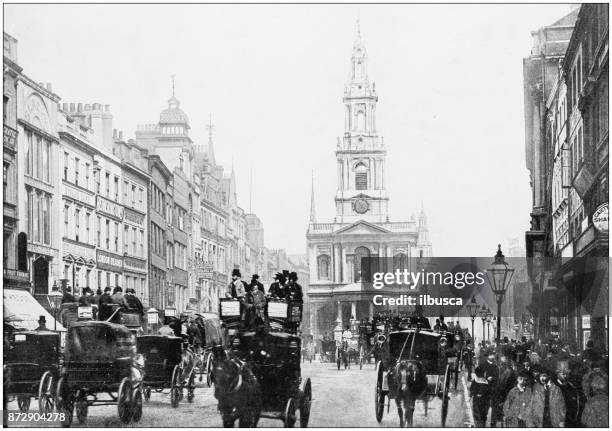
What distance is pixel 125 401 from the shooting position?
17000 mm

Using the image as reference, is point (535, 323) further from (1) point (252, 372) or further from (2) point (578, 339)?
(1) point (252, 372)

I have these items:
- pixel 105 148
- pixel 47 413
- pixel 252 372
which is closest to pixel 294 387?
pixel 252 372

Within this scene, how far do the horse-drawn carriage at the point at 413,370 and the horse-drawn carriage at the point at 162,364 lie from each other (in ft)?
11.2

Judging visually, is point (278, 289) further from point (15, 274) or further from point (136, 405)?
point (15, 274)

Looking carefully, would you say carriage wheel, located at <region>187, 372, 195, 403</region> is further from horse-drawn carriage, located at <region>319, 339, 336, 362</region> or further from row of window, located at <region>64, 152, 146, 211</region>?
row of window, located at <region>64, 152, 146, 211</region>

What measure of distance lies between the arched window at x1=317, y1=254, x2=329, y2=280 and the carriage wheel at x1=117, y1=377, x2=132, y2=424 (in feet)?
16.8

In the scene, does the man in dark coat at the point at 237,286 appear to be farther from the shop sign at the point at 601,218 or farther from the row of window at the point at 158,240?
the shop sign at the point at 601,218

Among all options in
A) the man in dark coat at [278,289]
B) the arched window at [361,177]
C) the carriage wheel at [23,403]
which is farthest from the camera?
the arched window at [361,177]

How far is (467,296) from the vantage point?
18.7m

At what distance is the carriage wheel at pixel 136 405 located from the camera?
1723 centimetres

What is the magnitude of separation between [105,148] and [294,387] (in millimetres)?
7538

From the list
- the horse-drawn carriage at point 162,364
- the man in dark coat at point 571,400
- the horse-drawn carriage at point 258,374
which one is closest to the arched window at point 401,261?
the horse-drawn carriage at point 258,374

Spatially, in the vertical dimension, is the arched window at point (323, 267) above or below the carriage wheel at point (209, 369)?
above

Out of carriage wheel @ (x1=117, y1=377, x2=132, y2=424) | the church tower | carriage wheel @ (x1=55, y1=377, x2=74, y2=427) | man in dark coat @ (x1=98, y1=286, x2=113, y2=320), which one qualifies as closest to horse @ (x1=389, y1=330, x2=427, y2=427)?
carriage wheel @ (x1=117, y1=377, x2=132, y2=424)
